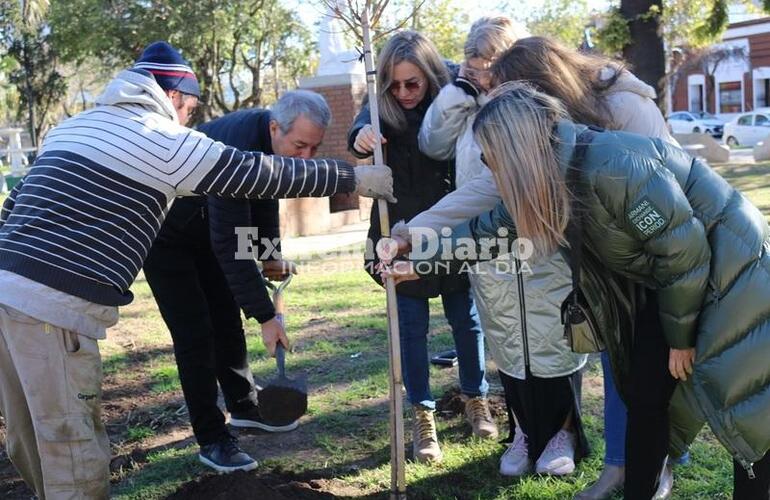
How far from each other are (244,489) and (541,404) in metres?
1.27

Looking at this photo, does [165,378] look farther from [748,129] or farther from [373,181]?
[748,129]

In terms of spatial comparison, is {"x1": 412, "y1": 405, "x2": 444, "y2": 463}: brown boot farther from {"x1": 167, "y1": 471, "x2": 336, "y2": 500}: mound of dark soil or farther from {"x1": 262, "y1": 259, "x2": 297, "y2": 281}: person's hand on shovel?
{"x1": 262, "y1": 259, "x2": 297, "y2": 281}: person's hand on shovel

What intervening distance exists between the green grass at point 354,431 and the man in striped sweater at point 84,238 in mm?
956

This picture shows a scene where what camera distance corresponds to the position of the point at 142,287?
335 inches

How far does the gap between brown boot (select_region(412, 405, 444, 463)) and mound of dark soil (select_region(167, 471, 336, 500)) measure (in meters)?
0.50

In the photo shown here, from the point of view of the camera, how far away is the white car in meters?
30.7

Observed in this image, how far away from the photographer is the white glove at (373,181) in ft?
9.68

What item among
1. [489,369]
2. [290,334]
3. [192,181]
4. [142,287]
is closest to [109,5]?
[142,287]

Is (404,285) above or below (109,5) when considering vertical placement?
below

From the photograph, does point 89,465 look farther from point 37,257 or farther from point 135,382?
point 135,382

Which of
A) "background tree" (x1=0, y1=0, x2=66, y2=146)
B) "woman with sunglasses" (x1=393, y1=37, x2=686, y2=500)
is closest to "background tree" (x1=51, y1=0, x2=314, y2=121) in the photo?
"background tree" (x1=0, y1=0, x2=66, y2=146)

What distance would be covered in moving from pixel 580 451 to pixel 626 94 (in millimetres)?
1596

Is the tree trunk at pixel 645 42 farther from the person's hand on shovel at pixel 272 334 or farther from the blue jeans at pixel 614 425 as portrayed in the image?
the person's hand on shovel at pixel 272 334

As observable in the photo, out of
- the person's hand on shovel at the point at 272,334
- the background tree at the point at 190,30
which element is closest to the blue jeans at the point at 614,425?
the person's hand on shovel at the point at 272,334
